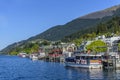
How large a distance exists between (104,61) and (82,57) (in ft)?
34.0

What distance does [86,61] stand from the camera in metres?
118

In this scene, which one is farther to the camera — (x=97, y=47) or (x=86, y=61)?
(x=97, y=47)

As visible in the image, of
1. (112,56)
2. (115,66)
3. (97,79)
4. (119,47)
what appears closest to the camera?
(97,79)

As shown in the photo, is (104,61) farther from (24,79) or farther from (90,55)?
(24,79)

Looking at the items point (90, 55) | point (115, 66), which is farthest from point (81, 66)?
point (115, 66)

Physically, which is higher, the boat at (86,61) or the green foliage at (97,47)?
the green foliage at (97,47)

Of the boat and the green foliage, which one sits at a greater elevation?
the green foliage

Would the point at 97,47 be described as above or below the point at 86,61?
above

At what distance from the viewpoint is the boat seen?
116m

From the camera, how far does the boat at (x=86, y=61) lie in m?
116

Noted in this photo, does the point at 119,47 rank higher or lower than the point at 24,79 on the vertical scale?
higher

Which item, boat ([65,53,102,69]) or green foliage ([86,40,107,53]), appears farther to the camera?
green foliage ([86,40,107,53])

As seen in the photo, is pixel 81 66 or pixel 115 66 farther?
pixel 81 66

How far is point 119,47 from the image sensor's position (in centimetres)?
14638
